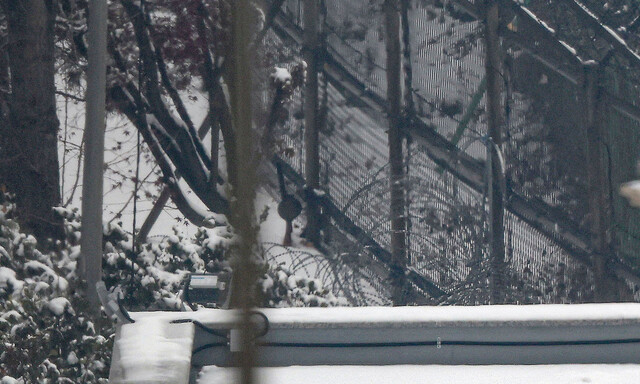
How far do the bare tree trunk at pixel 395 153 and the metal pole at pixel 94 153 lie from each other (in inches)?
103

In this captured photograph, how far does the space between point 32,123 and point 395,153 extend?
108 inches

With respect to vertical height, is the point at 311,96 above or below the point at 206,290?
above

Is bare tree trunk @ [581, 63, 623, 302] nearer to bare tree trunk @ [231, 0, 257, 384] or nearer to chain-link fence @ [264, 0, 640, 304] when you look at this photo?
chain-link fence @ [264, 0, 640, 304]

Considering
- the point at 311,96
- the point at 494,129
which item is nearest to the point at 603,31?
the point at 494,129

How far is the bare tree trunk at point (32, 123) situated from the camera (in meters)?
7.36

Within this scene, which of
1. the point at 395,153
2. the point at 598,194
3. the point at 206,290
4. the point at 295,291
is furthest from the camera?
the point at 598,194

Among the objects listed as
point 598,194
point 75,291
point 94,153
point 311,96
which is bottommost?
point 75,291

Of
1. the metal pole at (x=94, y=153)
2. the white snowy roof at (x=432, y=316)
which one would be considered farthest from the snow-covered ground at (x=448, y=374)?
the metal pole at (x=94, y=153)

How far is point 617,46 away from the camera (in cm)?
836

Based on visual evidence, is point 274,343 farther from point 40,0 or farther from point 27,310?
point 40,0

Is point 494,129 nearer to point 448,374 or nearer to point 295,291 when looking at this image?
point 295,291

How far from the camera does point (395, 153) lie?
26.6 feet

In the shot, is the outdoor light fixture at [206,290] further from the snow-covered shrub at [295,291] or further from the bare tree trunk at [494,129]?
the bare tree trunk at [494,129]

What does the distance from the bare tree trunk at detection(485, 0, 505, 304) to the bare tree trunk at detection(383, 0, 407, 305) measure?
0.68m
